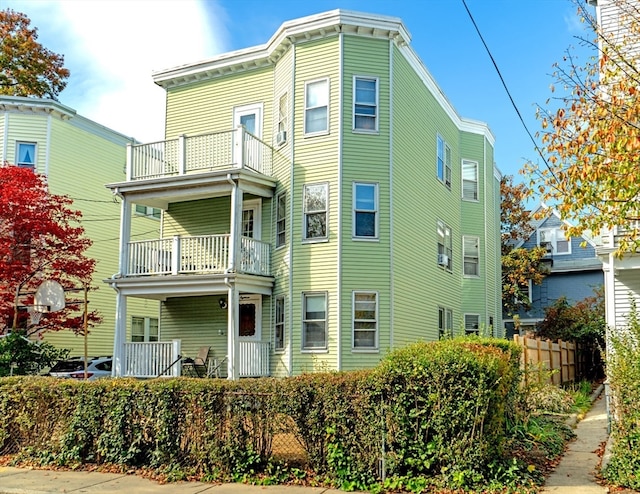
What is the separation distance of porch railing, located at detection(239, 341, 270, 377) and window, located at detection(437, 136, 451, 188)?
964cm

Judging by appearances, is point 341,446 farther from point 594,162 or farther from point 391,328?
point 391,328

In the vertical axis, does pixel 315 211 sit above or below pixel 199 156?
below

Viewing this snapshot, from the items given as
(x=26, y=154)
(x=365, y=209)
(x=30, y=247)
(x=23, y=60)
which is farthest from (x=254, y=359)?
(x=23, y=60)

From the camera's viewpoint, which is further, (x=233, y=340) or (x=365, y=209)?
(x=365, y=209)

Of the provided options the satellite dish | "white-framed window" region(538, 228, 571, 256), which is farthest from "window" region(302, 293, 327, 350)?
"white-framed window" region(538, 228, 571, 256)

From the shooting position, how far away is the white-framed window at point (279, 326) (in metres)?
18.8

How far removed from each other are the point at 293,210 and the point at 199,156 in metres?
3.62

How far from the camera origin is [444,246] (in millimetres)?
24453

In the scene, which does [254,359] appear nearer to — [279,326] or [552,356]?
[279,326]

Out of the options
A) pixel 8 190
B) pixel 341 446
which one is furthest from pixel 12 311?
pixel 341 446

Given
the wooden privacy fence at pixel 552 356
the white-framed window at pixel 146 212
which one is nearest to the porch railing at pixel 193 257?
the wooden privacy fence at pixel 552 356

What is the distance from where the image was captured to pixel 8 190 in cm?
1981

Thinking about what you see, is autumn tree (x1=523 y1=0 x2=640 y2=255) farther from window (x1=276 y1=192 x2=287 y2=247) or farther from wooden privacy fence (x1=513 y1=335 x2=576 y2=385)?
window (x1=276 y1=192 x2=287 y2=247)

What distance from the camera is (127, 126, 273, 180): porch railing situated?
63.6 feet
